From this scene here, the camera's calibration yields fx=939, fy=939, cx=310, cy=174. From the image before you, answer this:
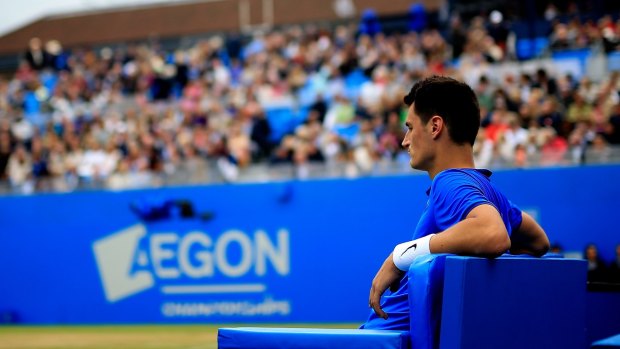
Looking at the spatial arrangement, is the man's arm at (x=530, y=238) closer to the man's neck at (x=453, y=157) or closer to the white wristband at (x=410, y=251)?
the man's neck at (x=453, y=157)

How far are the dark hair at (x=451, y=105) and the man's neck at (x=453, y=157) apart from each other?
3 cm

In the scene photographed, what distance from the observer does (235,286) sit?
45.3 ft

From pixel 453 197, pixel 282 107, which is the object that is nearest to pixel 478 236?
pixel 453 197

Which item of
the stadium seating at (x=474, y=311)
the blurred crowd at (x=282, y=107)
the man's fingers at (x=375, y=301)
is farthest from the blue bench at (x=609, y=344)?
the blurred crowd at (x=282, y=107)

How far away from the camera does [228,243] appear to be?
13969mm

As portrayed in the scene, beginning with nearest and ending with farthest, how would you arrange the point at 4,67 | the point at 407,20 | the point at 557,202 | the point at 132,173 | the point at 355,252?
the point at 557,202 < the point at 355,252 < the point at 132,173 < the point at 407,20 < the point at 4,67

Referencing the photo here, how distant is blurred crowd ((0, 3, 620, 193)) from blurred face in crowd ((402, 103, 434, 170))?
8.96m

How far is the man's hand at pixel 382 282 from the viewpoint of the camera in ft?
10.5

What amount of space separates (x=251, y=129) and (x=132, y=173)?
2146mm

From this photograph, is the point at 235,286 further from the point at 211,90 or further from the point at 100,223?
the point at 211,90

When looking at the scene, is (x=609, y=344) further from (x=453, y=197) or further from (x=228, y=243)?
(x=228, y=243)

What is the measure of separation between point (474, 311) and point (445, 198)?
0.42m

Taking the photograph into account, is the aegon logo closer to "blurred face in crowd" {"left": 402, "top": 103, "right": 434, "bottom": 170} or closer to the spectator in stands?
the spectator in stands

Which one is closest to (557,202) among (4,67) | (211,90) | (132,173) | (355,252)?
(355,252)
